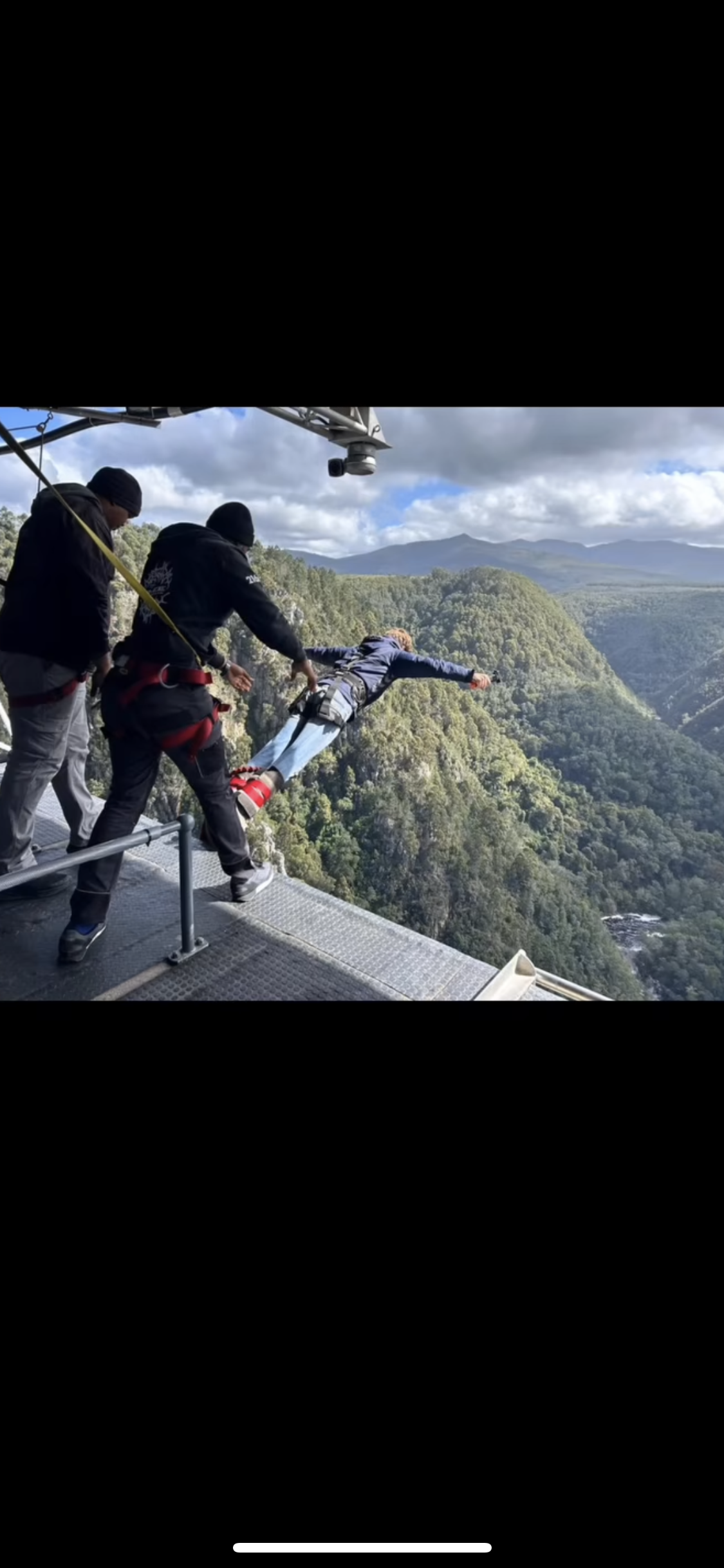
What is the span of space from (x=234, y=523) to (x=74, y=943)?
1.63 meters

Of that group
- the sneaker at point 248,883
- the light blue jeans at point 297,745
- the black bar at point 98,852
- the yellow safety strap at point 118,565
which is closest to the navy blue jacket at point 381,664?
the light blue jeans at point 297,745

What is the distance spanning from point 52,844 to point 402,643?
2.35m

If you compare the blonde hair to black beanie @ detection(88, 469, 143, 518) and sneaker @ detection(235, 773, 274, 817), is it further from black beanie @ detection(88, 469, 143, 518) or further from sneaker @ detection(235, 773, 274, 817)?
black beanie @ detection(88, 469, 143, 518)

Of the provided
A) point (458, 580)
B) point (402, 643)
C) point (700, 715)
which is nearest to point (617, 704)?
point (700, 715)

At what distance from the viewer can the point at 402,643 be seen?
461 centimetres

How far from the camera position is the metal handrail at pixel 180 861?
5.89ft

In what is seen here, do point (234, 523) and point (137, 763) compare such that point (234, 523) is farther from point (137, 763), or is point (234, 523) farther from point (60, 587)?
point (137, 763)

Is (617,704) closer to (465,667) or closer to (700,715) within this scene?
(700,715)

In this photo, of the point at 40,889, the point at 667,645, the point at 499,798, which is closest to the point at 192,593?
the point at 40,889

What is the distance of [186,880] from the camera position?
2.56 m

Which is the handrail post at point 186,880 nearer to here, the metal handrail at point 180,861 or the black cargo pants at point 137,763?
the metal handrail at point 180,861

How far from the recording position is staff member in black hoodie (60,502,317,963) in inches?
99.7

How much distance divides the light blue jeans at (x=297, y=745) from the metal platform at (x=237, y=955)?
0.55 metres

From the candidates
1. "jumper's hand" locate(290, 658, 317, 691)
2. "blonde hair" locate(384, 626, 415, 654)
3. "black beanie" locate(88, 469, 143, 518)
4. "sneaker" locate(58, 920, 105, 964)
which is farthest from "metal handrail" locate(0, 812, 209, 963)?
"blonde hair" locate(384, 626, 415, 654)
